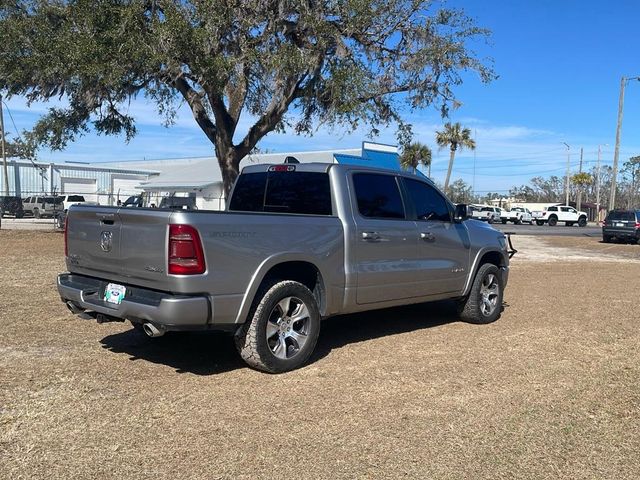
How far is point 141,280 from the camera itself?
5191mm

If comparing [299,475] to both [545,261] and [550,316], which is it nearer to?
[550,316]

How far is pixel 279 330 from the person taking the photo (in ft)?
18.5

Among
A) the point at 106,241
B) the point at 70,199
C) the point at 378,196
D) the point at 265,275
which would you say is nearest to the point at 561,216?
the point at 70,199

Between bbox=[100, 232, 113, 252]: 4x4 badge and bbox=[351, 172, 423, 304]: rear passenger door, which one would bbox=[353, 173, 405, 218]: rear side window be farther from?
bbox=[100, 232, 113, 252]: 4x4 badge

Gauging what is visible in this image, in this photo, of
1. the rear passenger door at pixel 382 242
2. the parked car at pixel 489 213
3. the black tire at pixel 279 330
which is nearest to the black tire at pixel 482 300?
the rear passenger door at pixel 382 242

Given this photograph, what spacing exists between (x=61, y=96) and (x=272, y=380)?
14998 mm

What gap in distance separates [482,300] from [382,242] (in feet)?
7.48

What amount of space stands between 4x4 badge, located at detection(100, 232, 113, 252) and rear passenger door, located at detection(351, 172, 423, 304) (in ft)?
7.62

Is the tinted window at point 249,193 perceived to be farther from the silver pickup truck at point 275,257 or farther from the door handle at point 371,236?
the door handle at point 371,236

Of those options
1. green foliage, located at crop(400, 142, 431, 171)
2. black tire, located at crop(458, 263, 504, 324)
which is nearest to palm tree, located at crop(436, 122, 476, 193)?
green foliage, located at crop(400, 142, 431, 171)

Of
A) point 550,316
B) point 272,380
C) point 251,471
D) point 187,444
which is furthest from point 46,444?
point 550,316

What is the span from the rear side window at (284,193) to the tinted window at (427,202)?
1248 mm

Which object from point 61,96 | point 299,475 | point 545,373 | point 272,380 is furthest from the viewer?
point 61,96

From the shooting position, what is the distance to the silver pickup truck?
500cm
